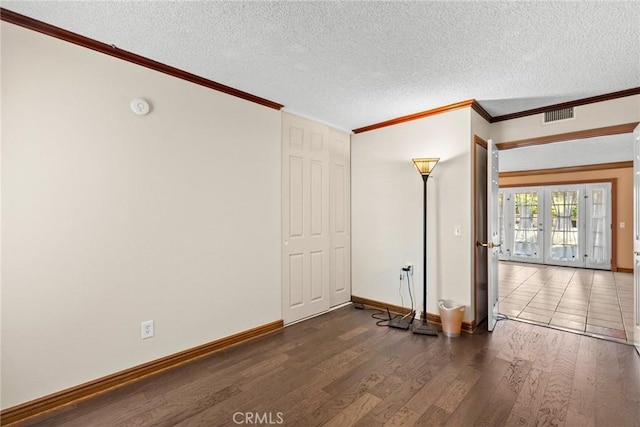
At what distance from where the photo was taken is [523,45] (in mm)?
2115

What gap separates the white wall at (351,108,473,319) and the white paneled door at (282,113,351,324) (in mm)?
244

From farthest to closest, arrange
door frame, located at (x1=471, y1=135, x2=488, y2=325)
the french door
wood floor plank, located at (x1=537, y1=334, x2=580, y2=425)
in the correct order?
1. the french door
2. door frame, located at (x1=471, y1=135, x2=488, y2=325)
3. wood floor plank, located at (x1=537, y1=334, x2=580, y2=425)

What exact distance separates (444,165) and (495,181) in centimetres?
70

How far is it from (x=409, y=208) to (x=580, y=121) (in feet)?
6.44

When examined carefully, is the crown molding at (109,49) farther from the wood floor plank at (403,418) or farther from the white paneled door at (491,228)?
the wood floor plank at (403,418)

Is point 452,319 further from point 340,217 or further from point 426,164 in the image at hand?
point 340,217

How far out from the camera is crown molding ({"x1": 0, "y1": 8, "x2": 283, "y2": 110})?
1.84 meters

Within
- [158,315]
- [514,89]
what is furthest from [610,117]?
[158,315]

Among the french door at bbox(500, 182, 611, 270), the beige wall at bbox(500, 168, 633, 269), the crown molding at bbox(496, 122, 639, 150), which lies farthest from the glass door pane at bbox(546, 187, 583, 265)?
the crown molding at bbox(496, 122, 639, 150)

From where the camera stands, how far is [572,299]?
4539 millimetres

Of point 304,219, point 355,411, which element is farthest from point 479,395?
point 304,219

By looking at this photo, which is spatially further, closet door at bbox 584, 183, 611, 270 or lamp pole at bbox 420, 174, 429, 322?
closet door at bbox 584, 183, 611, 270

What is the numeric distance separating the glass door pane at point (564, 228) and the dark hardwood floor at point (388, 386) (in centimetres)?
553

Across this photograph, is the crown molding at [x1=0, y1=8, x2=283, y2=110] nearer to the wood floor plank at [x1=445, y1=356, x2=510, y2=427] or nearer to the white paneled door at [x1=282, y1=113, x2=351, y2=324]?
the white paneled door at [x1=282, y1=113, x2=351, y2=324]
